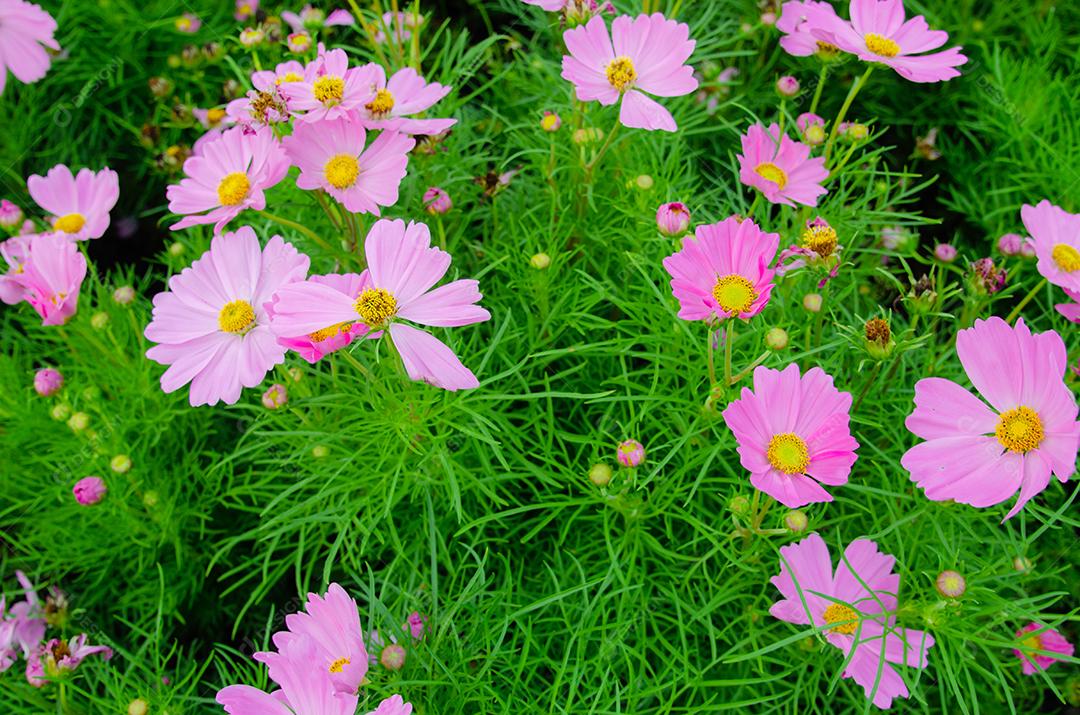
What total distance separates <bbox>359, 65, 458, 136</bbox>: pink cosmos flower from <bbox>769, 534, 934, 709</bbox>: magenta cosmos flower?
688 mm

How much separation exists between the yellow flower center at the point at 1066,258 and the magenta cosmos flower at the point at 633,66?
0.54m

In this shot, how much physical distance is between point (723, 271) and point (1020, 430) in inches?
13.5

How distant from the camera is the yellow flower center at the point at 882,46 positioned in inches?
44.2

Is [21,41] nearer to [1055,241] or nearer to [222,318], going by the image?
[222,318]

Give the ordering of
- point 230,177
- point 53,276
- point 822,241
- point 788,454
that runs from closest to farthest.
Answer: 1. point 788,454
2. point 822,241
3. point 230,177
4. point 53,276

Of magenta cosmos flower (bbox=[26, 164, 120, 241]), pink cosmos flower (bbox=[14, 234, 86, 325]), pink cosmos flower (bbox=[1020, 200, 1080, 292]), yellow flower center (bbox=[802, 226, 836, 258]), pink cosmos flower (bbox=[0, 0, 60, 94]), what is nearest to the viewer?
yellow flower center (bbox=[802, 226, 836, 258])

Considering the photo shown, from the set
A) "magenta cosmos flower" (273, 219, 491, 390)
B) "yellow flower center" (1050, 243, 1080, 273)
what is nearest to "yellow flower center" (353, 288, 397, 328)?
"magenta cosmos flower" (273, 219, 491, 390)

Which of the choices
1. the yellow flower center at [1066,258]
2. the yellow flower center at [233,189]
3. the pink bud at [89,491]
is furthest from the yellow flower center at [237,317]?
the yellow flower center at [1066,258]

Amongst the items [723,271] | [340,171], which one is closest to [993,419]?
[723,271]

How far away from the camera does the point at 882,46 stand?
1.13 metres

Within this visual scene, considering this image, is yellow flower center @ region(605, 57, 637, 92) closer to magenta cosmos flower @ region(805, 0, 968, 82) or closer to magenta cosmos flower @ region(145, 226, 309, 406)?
magenta cosmos flower @ region(805, 0, 968, 82)

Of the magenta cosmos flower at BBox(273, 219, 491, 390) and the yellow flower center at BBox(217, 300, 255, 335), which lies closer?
the magenta cosmos flower at BBox(273, 219, 491, 390)

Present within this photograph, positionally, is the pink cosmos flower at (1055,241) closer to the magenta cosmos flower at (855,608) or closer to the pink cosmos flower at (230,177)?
the magenta cosmos flower at (855,608)

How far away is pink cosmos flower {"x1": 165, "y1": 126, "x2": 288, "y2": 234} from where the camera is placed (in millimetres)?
976
